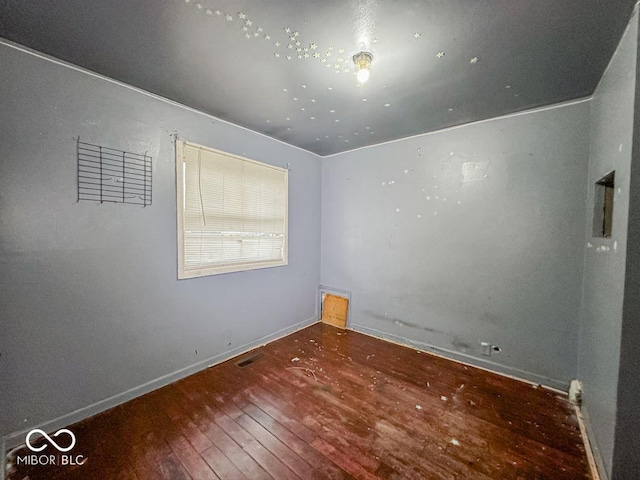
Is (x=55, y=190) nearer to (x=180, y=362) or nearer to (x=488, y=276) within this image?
(x=180, y=362)

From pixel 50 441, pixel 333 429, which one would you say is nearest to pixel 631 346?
pixel 333 429

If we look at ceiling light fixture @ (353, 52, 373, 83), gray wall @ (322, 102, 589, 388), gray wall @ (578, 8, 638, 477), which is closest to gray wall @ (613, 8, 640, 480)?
gray wall @ (578, 8, 638, 477)

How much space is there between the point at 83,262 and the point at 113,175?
2.26ft

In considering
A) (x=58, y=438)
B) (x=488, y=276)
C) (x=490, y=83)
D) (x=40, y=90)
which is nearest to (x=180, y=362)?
(x=58, y=438)

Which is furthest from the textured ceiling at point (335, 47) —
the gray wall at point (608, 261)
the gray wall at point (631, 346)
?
the gray wall at point (631, 346)

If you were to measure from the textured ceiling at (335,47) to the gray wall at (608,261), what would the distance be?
187 millimetres

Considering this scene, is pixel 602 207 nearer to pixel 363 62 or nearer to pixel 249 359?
pixel 363 62

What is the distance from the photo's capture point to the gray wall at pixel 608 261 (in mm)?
1335

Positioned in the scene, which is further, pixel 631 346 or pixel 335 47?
pixel 335 47

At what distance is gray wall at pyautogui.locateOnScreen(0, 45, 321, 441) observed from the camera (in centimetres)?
161

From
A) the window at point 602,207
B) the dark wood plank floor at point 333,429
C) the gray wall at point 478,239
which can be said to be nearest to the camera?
the dark wood plank floor at point 333,429

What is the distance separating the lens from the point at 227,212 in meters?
2.74

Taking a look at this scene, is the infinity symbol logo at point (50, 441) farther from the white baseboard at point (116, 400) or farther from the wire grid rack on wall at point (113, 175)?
the wire grid rack on wall at point (113, 175)

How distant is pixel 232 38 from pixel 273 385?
2.65 m
